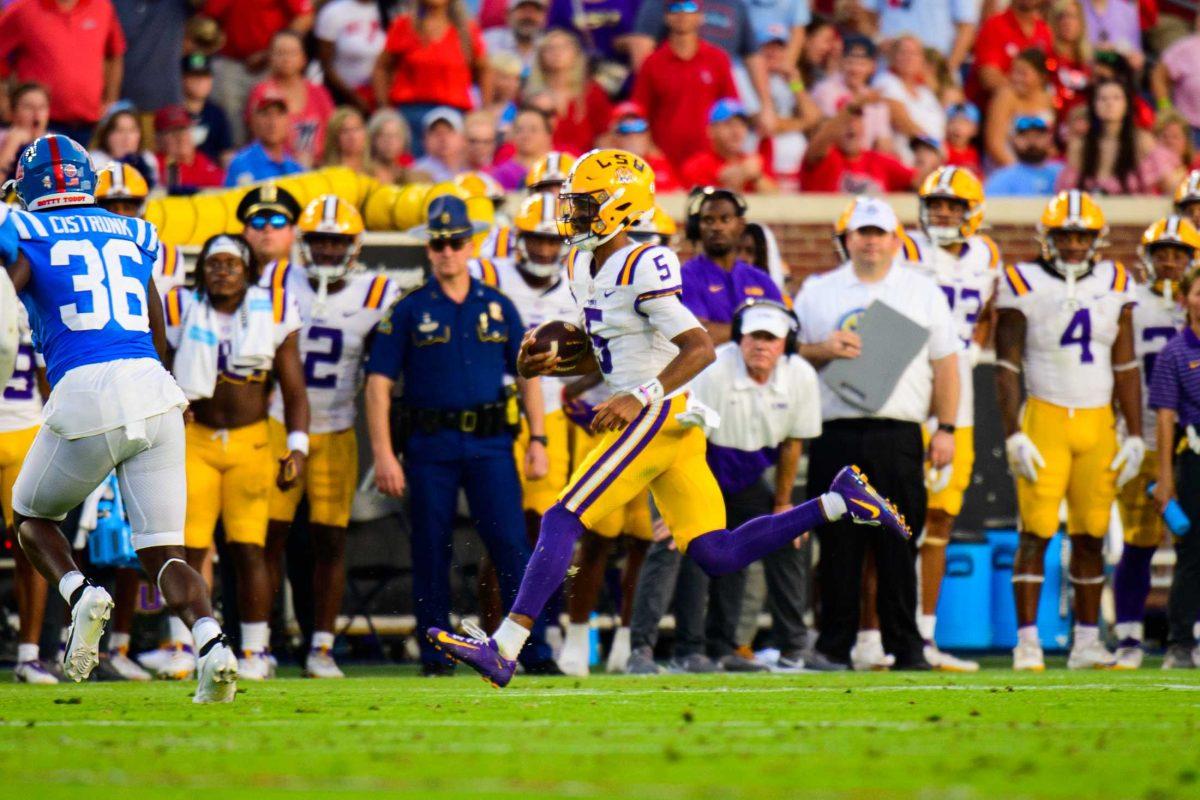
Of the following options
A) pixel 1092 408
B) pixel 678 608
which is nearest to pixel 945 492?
pixel 1092 408

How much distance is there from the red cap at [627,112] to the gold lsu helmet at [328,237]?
339 centimetres

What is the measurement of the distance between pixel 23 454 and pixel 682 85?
232 inches

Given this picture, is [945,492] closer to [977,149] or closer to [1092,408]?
[1092,408]

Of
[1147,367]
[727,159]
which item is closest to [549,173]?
[727,159]

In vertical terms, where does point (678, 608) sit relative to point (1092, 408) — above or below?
below

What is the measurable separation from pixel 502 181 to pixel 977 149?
4.41 meters

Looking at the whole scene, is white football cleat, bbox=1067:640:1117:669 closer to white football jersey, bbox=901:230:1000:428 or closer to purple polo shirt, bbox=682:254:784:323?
A: white football jersey, bbox=901:230:1000:428

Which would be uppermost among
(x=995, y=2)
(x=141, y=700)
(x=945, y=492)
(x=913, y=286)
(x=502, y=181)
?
(x=995, y=2)

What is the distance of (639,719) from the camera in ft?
18.9

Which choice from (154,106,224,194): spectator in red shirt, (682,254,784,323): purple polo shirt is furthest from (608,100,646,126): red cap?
(682,254,784,323): purple polo shirt

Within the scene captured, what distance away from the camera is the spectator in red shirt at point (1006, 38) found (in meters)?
15.2

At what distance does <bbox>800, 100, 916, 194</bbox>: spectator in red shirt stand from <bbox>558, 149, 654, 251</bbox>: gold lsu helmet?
6248 mm

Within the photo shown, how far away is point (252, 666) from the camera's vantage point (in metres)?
8.76

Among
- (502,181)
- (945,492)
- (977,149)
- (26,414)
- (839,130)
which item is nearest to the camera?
(26,414)
